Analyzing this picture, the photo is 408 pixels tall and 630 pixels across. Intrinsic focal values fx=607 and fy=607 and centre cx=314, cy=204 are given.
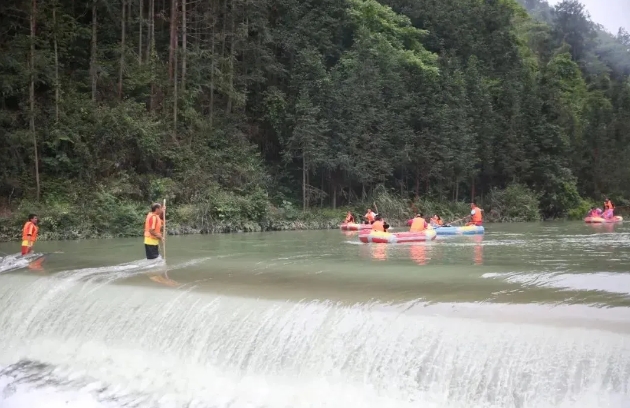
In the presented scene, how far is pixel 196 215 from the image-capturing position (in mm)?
24844

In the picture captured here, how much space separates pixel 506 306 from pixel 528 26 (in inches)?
2561

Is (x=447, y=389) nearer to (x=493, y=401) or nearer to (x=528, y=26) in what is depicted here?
(x=493, y=401)

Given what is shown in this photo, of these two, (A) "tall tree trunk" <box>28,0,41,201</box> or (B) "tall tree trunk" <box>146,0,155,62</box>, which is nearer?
(A) "tall tree trunk" <box>28,0,41,201</box>

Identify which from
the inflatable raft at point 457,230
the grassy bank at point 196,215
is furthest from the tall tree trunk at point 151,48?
the inflatable raft at point 457,230

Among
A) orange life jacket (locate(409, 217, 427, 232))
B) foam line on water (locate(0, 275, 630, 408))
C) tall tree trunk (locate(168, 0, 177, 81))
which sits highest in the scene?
tall tree trunk (locate(168, 0, 177, 81))

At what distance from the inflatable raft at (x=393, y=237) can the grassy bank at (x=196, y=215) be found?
802 centimetres

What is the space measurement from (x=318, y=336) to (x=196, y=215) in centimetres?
1776

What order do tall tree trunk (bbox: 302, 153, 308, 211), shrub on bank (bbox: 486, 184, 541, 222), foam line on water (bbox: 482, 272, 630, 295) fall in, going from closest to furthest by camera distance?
1. foam line on water (bbox: 482, 272, 630, 295)
2. tall tree trunk (bbox: 302, 153, 308, 211)
3. shrub on bank (bbox: 486, 184, 541, 222)

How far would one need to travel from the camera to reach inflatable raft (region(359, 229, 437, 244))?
63.2 ft

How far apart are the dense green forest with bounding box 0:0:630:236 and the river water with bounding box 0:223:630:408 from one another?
12348 millimetres

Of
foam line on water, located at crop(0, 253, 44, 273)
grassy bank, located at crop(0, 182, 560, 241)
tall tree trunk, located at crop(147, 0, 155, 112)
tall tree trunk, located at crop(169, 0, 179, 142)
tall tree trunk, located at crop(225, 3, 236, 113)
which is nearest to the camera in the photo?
foam line on water, located at crop(0, 253, 44, 273)

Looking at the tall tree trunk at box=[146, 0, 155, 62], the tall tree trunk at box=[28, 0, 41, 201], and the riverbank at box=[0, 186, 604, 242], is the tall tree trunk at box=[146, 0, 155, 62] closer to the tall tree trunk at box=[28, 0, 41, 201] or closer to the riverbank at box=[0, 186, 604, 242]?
the tall tree trunk at box=[28, 0, 41, 201]

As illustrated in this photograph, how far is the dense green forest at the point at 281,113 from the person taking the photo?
76.8ft

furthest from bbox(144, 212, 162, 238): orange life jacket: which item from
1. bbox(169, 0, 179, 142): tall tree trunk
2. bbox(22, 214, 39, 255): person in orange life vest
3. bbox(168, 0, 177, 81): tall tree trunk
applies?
bbox(168, 0, 177, 81): tall tree trunk
